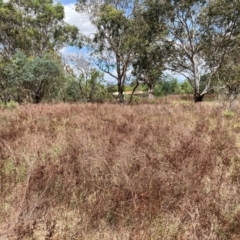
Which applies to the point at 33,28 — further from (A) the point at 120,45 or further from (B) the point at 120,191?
(B) the point at 120,191

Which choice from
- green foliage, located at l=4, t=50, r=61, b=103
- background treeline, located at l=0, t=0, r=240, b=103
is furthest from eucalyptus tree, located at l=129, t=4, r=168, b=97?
green foliage, located at l=4, t=50, r=61, b=103

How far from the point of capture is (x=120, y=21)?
20859 mm

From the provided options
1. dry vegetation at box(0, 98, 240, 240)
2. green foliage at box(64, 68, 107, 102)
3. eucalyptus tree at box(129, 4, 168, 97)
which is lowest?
dry vegetation at box(0, 98, 240, 240)

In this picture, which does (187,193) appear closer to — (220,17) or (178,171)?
(178,171)

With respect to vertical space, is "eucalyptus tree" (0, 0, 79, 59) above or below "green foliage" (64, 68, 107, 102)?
above

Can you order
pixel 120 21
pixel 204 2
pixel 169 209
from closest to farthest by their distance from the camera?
pixel 169 209 → pixel 204 2 → pixel 120 21

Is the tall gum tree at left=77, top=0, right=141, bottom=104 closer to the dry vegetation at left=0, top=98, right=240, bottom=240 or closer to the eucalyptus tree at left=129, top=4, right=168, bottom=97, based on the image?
the eucalyptus tree at left=129, top=4, right=168, bottom=97

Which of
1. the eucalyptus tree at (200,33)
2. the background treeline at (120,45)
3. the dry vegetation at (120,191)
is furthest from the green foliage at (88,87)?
the dry vegetation at (120,191)

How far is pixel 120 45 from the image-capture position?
73.9 ft

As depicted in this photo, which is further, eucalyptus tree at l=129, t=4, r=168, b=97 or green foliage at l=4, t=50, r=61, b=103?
green foliage at l=4, t=50, r=61, b=103

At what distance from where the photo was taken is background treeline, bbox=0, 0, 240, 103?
18.2 metres

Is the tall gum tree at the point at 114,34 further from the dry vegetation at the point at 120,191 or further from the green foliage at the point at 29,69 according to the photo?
the dry vegetation at the point at 120,191

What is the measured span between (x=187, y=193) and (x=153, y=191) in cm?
38

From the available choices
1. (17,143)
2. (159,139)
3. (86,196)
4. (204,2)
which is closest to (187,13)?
(204,2)
